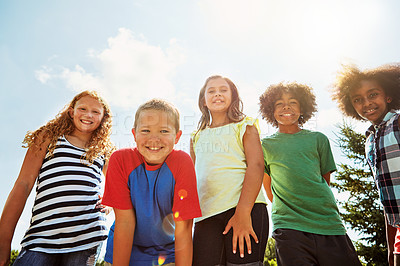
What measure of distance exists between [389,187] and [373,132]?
69 centimetres

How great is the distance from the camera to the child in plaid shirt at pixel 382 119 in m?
2.71

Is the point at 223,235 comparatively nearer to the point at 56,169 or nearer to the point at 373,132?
the point at 56,169

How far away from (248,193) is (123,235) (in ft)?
3.69

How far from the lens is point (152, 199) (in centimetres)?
234

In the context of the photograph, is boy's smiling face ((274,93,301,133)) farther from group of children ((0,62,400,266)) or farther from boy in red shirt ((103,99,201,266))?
boy in red shirt ((103,99,201,266))

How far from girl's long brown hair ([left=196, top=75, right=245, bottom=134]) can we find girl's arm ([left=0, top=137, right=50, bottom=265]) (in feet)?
5.87

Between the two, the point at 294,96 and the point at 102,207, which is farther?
the point at 294,96

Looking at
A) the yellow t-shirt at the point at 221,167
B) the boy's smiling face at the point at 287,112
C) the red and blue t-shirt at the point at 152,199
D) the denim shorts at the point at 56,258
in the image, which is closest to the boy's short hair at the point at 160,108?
the red and blue t-shirt at the point at 152,199

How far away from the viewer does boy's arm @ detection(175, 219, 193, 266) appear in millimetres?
2229

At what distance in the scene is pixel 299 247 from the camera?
9.11ft

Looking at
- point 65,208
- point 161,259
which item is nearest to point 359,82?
point 161,259

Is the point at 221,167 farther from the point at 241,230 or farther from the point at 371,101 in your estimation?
the point at 371,101

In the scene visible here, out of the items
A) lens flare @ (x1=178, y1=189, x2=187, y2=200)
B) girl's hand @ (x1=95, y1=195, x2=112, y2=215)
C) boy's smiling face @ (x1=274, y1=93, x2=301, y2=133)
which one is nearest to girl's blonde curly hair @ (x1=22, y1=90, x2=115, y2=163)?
girl's hand @ (x1=95, y1=195, x2=112, y2=215)

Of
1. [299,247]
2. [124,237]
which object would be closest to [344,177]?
[299,247]
